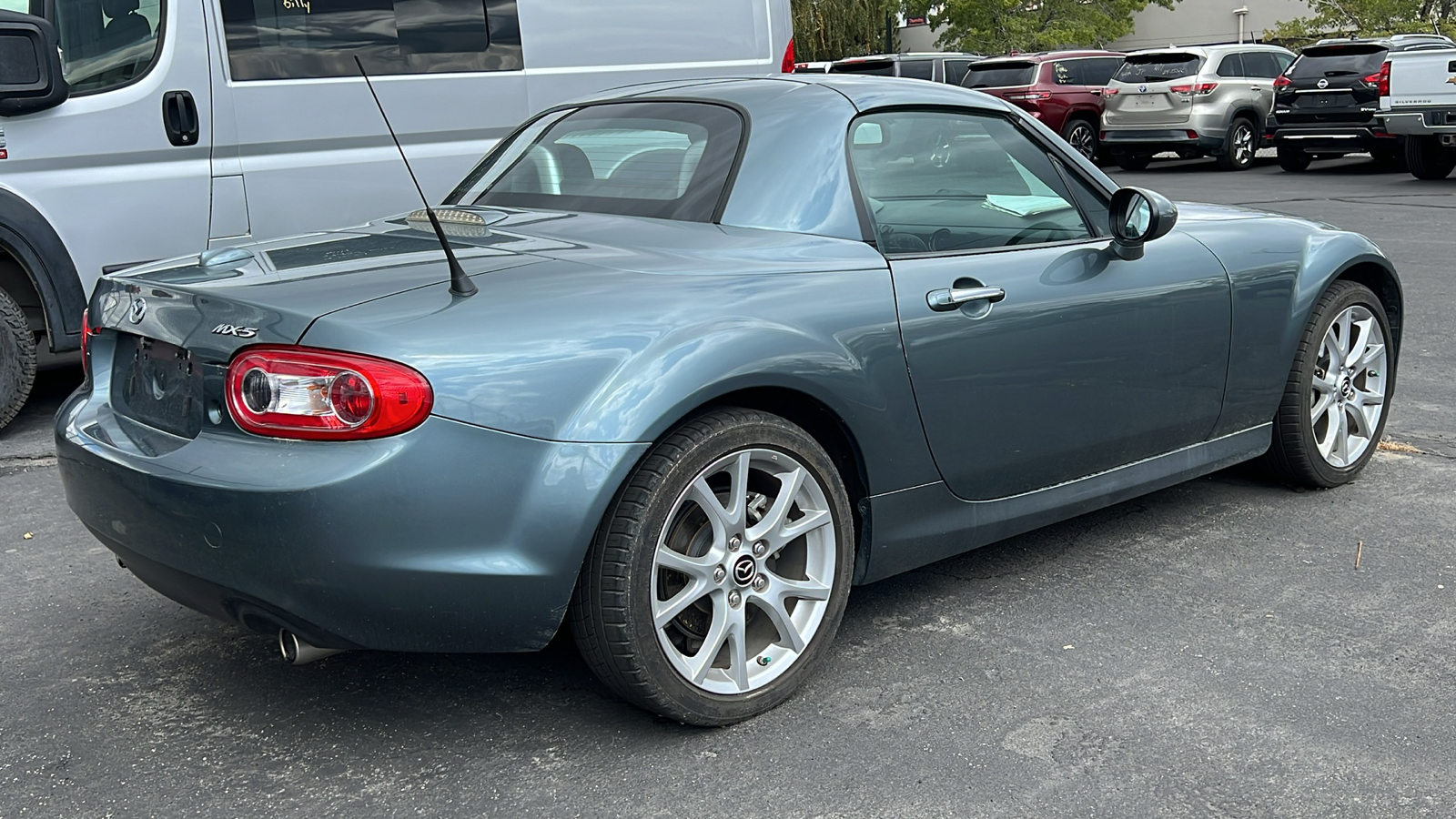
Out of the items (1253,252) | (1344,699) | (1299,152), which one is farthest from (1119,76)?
(1344,699)

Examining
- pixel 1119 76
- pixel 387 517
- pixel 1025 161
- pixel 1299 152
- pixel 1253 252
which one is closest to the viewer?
pixel 387 517

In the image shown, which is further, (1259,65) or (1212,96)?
(1259,65)

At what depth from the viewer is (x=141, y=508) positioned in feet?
9.54

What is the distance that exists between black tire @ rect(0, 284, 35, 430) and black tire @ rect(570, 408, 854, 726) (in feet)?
13.2

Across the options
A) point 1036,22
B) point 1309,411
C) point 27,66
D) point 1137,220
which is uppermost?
point 1036,22

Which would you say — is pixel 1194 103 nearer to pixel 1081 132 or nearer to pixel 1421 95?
pixel 1081 132

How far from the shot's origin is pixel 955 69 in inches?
995

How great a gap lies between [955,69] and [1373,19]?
12.9 metres

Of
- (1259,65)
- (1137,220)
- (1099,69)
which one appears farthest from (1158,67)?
(1137,220)

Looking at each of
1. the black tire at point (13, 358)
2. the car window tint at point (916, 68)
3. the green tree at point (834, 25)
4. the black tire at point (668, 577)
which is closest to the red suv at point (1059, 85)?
the car window tint at point (916, 68)

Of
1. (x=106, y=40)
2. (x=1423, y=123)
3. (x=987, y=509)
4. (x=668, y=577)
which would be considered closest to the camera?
(x=668, y=577)

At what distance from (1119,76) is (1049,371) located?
18.4 m

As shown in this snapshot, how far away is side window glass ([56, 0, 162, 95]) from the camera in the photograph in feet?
19.3

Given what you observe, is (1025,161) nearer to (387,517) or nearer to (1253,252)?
(1253,252)
